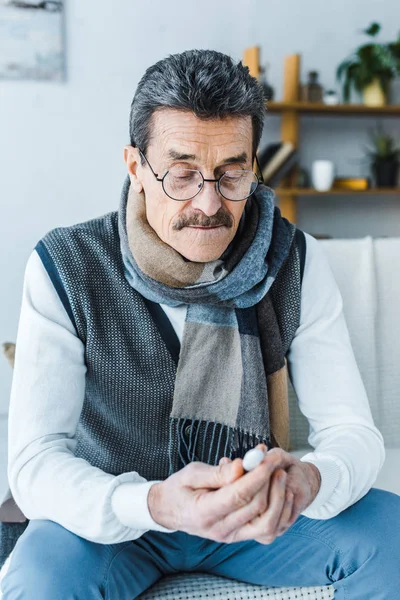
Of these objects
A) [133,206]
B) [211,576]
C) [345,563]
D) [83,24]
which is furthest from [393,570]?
[83,24]

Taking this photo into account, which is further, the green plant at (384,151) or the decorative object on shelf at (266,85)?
the green plant at (384,151)

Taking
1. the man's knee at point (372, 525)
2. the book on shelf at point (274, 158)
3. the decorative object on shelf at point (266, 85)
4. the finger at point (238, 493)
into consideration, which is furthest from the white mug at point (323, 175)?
the finger at point (238, 493)

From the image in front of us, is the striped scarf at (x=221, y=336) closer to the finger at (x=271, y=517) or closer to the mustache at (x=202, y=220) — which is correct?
the mustache at (x=202, y=220)

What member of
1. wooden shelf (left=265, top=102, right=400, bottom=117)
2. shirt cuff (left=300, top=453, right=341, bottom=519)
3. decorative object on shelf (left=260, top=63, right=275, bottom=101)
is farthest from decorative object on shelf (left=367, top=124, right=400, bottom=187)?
shirt cuff (left=300, top=453, right=341, bottom=519)

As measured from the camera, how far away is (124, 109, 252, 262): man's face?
1.14 m

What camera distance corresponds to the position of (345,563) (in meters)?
1.05

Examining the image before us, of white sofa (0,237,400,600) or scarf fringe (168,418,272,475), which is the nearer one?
scarf fringe (168,418,272,475)

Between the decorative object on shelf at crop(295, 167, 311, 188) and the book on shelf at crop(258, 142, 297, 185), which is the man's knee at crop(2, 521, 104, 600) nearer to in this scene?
the book on shelf at crop(258, 142, 297, 185)

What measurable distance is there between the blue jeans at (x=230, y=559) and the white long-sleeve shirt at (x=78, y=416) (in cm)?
3

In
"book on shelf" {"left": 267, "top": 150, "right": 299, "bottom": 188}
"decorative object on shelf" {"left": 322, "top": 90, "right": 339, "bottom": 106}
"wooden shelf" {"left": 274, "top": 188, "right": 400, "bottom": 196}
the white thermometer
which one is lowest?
the white thermometer

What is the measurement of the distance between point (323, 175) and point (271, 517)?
8.53 feet

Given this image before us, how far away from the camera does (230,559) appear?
1151 mm

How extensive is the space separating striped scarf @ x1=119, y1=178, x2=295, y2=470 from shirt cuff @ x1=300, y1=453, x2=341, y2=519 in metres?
0.17

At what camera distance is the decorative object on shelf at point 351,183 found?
3332 mm
